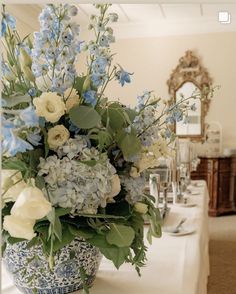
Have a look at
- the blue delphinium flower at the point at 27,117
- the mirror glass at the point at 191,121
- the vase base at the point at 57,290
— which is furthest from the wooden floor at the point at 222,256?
the blue delphinium flower at the point at 27,117

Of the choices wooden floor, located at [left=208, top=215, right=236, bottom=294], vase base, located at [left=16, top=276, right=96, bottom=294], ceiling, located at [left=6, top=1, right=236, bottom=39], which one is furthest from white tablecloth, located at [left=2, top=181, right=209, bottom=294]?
ceiling, located at [left=6, top=1, right=236, bottom=39]

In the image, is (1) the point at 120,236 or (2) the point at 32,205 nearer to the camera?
(2) the point at 32,205

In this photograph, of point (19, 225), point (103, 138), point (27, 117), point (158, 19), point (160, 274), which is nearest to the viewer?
point (27, 117)

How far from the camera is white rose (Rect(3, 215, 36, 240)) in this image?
0.74 metres

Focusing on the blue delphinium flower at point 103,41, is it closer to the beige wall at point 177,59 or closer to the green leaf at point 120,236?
the green leaf at point 120,236

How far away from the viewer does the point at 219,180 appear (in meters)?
5.41

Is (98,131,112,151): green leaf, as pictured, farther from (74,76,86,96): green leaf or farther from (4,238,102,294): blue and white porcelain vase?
(4,238,102,294): blue and white porcelain vase

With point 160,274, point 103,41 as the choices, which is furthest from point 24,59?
point 160,274

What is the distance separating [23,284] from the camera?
0.93 meters

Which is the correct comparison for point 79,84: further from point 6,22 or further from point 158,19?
point 158,19

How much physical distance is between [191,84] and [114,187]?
508 cm

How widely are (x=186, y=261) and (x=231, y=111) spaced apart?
4.72 m

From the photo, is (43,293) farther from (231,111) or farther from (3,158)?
(231,111)

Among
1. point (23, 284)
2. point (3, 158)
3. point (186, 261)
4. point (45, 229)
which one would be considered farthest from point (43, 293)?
point (186, 261)
